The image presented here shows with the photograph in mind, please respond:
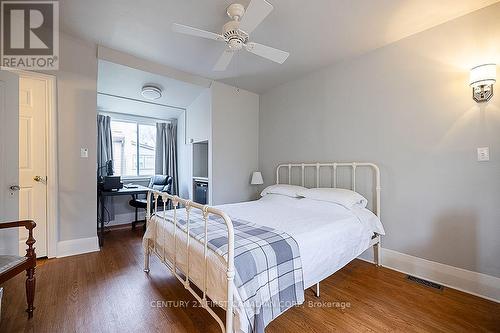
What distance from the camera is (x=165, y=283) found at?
2121mm

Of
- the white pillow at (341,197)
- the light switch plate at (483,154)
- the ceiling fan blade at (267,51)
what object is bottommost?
the white pillow at (341,197)

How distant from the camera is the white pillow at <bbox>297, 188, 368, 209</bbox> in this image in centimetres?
241

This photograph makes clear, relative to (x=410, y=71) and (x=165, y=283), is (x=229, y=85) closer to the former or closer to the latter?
(x=410, y=71)

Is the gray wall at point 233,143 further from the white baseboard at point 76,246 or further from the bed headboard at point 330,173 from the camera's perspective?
A: the white baseboard at point 76,246

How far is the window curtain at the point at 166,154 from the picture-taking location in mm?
4793

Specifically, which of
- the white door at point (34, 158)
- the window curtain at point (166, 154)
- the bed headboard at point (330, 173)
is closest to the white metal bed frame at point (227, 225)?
the bed headboard at point (330, 173)

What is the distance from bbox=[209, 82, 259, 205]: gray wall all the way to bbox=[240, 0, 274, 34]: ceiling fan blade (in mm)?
1910

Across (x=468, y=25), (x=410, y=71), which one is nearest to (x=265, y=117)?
(x=410, y=71)

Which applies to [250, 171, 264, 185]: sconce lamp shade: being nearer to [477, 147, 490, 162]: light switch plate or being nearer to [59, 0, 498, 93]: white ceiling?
[59, 0, 498, 93]: white ceiling

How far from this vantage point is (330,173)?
123 inches

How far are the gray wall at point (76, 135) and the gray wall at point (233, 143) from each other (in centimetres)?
166

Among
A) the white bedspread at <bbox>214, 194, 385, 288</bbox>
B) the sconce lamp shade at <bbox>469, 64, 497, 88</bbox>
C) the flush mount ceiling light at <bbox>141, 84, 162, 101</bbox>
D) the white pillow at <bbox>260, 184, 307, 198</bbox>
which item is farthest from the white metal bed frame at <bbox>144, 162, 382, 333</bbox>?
the flush mount ceiling light at <bbox>141, 84, 162, 101</bbox>

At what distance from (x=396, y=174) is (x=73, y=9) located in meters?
3.81

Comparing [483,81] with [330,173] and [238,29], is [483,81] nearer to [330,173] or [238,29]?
[330,173]
